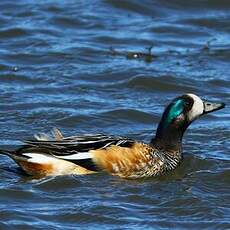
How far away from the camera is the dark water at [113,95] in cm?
1045

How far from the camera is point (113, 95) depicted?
14.5 meters

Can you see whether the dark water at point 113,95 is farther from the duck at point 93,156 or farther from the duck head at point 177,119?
the duck head at point 177,119

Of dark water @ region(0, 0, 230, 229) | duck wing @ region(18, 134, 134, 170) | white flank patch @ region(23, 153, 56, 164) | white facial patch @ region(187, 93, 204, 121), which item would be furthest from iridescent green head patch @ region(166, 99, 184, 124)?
white flank patch @ region(23, 153, 56, 164)

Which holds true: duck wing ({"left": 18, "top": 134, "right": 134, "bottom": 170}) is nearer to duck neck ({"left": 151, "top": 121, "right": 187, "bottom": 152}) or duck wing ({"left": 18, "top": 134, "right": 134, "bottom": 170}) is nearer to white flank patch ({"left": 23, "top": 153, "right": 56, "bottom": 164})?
white flank patch ({"left": 23, "top": 153, "right": 56, "bottom": 164})

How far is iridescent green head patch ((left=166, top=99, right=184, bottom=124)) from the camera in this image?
39.0ft

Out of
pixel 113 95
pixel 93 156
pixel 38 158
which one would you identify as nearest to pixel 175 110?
pixel 93 156

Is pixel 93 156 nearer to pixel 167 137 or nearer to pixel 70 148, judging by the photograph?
pixel 70 148

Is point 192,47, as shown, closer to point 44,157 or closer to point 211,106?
point 211,106

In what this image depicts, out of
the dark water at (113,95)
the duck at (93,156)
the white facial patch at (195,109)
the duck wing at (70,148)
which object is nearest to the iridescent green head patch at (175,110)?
the duck at (93,156)

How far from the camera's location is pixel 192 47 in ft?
54.4

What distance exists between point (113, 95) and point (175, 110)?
8.80ft

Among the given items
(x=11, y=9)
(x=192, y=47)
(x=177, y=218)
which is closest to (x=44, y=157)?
(x=177, y=218)

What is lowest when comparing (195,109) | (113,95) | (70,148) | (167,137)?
(113,95)

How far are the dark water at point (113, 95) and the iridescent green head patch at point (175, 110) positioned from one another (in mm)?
511
